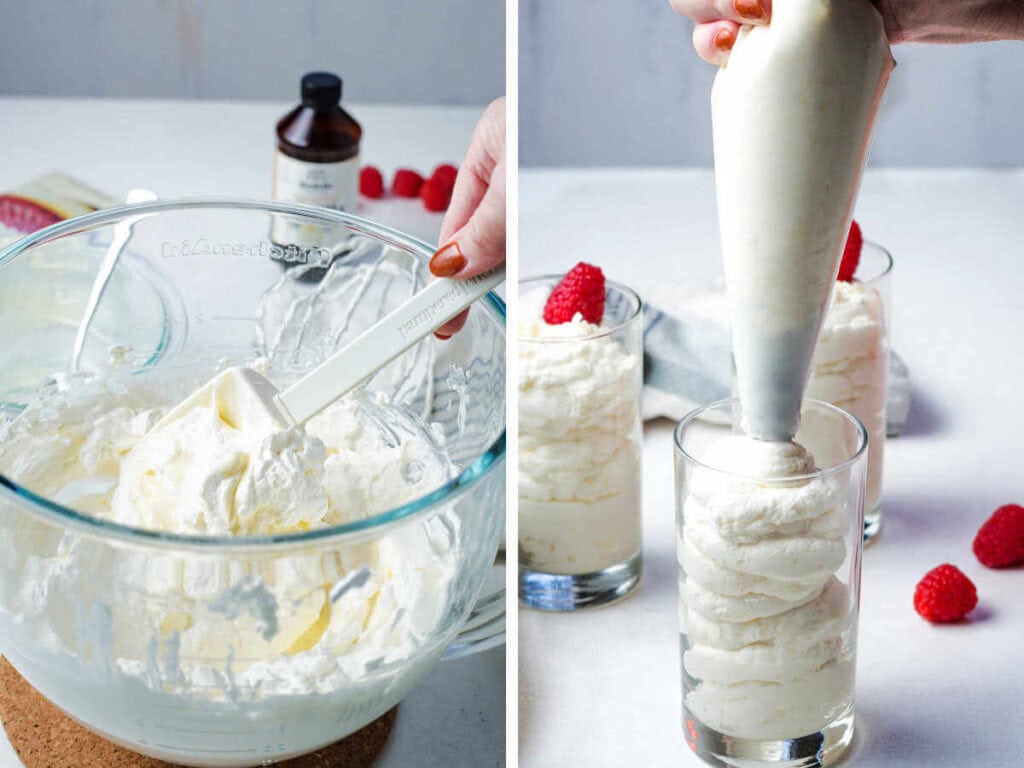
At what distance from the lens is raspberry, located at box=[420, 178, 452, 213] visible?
1456mm

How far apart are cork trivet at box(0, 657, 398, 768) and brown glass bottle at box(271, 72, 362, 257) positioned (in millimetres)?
691

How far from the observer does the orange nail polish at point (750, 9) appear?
1.96 feet

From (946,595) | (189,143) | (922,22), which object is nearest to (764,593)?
(946,595)

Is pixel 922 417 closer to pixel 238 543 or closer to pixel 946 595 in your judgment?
pixel 946 595

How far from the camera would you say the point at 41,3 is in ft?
5.68

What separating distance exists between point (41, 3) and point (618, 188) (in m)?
0.79

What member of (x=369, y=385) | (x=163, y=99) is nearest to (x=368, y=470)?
(x=369, y=385)

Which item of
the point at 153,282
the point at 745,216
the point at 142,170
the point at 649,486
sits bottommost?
the point at 649,486

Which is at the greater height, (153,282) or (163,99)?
(153,282)

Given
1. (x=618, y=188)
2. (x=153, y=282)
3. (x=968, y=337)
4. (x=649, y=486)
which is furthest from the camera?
(x=618, y=188)

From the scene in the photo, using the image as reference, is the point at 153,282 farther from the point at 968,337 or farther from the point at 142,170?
the point at 968,337

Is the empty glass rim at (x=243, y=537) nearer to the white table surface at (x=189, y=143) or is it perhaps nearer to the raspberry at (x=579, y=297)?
the raspberry at (x=579, y=297)

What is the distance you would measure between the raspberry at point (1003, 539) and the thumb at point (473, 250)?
45 centimetres

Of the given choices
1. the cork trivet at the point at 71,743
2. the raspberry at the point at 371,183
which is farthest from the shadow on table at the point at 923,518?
the raspberry at the point at 371,183
